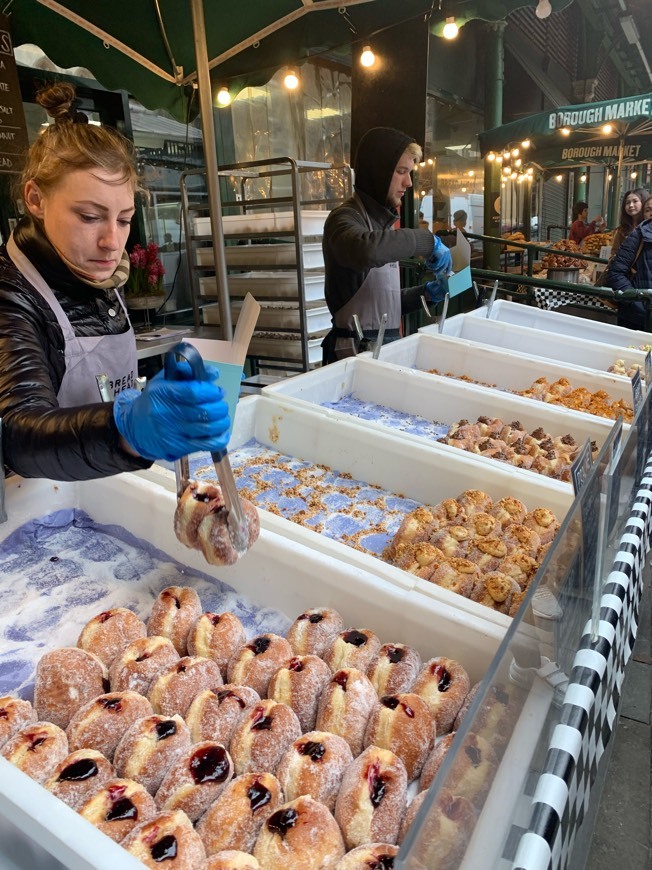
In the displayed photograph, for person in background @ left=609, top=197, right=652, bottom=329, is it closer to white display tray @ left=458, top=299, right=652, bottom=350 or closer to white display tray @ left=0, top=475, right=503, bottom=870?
white display tray @ left=458, top=299, right=652, bottom=350

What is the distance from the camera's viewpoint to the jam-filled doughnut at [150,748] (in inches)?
40.9

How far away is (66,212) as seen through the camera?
1.56 m

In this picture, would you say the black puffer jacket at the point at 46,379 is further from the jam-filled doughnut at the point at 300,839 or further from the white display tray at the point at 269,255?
the white display tray at the point at 269,255

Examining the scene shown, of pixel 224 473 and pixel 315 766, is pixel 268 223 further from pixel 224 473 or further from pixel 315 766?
pixel 315 766

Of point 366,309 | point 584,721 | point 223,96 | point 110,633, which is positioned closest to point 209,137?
point 366,309

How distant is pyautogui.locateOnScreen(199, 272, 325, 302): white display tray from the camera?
4.83 metres

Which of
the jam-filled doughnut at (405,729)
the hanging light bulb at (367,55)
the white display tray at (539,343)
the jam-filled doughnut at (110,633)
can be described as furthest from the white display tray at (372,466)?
the hanging light bulb at (367,55)

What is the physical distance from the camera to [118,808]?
0.95m

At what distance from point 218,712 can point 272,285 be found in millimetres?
4146

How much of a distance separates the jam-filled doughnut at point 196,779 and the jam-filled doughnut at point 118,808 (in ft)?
0.11

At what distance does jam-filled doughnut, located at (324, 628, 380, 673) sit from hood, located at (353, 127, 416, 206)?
284 cm

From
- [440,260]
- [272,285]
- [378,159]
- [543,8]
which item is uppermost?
[543,8]

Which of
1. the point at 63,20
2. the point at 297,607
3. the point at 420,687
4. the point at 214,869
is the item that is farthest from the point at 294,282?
the point at 214,869

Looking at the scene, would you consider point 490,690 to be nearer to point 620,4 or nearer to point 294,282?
point 294,282
